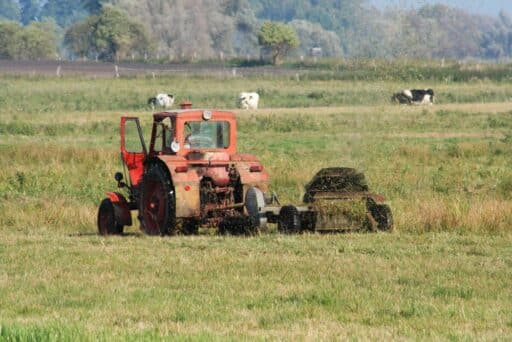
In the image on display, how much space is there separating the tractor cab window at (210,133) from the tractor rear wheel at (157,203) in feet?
2.79

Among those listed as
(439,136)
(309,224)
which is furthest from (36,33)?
(309,224)

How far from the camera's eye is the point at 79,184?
25.8 m

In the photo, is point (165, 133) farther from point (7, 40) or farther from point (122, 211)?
point (7, 40)

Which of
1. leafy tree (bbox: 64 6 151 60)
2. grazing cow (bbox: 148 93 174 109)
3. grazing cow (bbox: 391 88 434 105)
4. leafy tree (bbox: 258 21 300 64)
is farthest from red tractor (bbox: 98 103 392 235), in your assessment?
leafy tree (bbox: 64 6 151 60)

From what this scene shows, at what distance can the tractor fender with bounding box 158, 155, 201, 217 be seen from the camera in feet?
57.0

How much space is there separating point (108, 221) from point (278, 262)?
4971mm

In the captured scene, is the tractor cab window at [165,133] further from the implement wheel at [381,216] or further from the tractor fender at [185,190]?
the implement wheel at [381,216]

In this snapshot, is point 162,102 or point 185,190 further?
point 162,102

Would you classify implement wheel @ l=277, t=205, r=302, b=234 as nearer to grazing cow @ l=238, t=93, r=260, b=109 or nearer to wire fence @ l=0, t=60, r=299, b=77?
grazing cow @ l=238, t=93, r=260, b=109

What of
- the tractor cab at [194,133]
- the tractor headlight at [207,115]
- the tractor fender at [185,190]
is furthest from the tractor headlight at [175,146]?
the tractor headlight at [207,115]

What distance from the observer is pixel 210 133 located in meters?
18.7

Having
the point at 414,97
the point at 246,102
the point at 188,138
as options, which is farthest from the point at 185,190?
the point at 414,97

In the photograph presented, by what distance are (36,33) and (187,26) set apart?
24407 millimetres

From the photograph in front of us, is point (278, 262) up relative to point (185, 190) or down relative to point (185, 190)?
down
